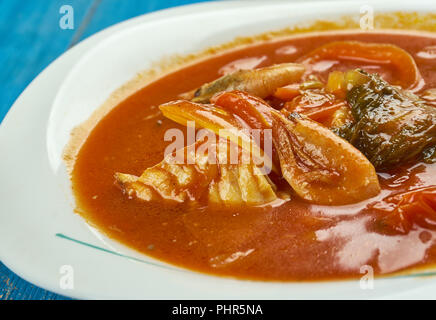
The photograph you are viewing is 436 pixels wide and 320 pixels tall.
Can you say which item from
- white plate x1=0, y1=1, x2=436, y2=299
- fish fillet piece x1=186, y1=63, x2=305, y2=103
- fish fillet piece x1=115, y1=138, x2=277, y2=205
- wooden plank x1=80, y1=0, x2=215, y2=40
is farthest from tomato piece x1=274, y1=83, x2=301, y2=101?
wooden plank x1=80, y1=0, x2=215, y2=40

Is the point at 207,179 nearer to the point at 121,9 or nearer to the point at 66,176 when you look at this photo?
the point at 66,176

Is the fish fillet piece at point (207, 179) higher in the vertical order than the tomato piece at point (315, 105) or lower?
lower

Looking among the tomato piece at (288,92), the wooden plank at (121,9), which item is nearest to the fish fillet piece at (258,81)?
the tomato piece at (288,92)

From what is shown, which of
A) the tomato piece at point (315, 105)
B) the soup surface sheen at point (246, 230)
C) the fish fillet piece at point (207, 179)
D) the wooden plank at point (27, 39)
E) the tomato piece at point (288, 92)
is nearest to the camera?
the soup surface sheen at point (246, 230)

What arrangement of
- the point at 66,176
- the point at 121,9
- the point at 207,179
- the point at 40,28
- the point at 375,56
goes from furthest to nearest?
the point at 121,9 → the point at 40,28 → the point at 375,56 → the point at 66,176 → the point at 207,179

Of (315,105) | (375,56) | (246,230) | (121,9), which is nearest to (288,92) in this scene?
(315,105)

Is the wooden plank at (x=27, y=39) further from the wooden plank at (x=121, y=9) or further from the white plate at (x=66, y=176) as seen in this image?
the white plate at (x=66, y=176)
